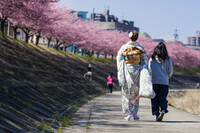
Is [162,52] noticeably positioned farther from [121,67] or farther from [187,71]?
[187,71]

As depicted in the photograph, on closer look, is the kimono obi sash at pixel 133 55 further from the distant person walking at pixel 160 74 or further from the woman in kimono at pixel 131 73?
the distant person walking at pixel 160 74

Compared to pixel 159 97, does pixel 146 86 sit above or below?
above

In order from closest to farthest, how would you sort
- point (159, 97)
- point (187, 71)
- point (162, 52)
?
1. point (162, 52)
2. point (159, 97)
3. point (187, 71)

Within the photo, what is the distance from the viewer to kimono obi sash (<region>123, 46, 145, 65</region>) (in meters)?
9.45

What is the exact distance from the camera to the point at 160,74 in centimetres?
977

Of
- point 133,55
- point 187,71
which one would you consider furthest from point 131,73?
point 187,71

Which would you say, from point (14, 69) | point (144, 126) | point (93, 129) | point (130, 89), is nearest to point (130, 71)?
point (130, 89)

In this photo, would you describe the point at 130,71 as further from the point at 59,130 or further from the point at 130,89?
the point at 59,130

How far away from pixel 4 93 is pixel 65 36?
36.6 metres

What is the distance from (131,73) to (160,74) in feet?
2.63

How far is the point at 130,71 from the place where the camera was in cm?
942

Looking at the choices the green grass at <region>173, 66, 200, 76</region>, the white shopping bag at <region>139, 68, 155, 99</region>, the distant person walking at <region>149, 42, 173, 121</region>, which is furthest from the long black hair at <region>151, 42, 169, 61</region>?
the green grass at <region>173, 66, 200, 76</region>

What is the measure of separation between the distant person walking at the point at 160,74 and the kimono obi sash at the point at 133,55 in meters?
0.50

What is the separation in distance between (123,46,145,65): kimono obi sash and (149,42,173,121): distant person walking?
1.64ft
